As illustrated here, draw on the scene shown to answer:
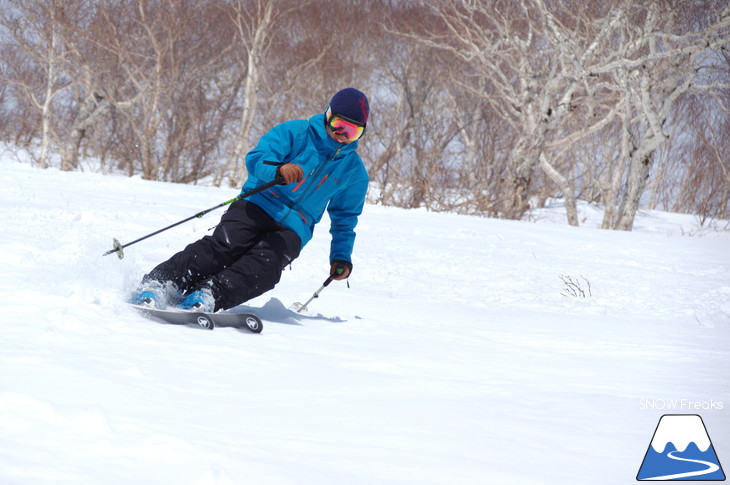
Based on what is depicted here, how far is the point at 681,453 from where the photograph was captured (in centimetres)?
168

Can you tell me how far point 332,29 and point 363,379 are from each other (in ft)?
59.5

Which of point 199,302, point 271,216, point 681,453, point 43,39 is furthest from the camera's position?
point 43,39

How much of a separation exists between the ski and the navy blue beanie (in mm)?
1191

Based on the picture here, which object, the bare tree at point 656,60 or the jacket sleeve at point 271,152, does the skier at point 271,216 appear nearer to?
the jacket sleeve at point 271,152

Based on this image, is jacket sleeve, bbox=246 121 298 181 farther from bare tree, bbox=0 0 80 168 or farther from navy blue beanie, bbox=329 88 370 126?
bare tree, bbox=0 0 80 168

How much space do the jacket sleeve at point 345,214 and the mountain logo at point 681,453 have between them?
230 cm

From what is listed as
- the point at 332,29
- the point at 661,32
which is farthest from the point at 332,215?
the point at 332,29

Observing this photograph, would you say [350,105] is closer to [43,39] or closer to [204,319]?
[204,319]

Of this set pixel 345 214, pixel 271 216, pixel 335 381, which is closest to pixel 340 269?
pixel 345 214

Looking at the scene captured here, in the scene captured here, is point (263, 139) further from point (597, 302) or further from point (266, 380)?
point (597, 302)

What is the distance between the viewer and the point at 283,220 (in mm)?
3455

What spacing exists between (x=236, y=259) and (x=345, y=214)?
83cm

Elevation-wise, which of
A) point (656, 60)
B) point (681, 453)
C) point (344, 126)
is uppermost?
point (656, 60)

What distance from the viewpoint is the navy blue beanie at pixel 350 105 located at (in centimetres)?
343
